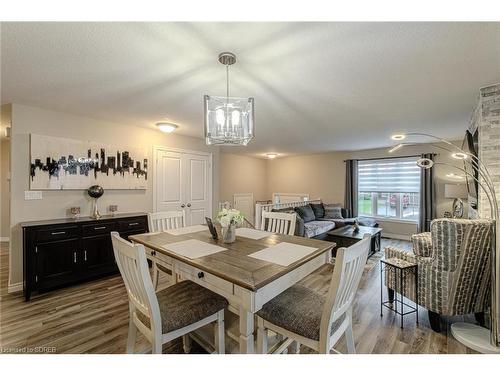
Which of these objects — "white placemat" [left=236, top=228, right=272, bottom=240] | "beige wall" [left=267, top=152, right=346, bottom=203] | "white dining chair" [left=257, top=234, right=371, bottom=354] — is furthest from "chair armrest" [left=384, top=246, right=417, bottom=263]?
"beige wall" [left=267, top=152, right=346, bottom=203]

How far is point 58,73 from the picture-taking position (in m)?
2.04

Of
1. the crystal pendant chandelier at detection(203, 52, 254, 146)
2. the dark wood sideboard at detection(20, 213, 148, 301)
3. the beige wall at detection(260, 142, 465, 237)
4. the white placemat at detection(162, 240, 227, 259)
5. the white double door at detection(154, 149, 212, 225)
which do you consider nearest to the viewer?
the white placemat at detection(162, 240, 227, 259)

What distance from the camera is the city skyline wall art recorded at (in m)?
2.94

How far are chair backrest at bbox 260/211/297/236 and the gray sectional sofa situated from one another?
1.69 metres

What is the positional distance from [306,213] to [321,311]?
4149mm

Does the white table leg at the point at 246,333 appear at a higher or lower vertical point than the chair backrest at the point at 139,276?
lower

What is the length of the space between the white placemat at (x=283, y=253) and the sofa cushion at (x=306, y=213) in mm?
3563

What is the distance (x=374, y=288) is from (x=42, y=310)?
12.6 ft

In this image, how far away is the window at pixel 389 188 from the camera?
18.6 ft

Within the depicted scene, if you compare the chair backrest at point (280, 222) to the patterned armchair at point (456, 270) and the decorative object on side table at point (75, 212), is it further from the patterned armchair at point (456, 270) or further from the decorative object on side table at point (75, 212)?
the decorative object on side table at point (75, 212)

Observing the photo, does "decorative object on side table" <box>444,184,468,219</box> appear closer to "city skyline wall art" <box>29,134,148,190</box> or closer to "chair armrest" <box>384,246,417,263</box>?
"chair armrest" <box>384,246,417,263</box>

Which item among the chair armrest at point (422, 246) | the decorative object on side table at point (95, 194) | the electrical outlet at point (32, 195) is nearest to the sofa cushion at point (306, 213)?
the chair armrest at point (422, 246)
